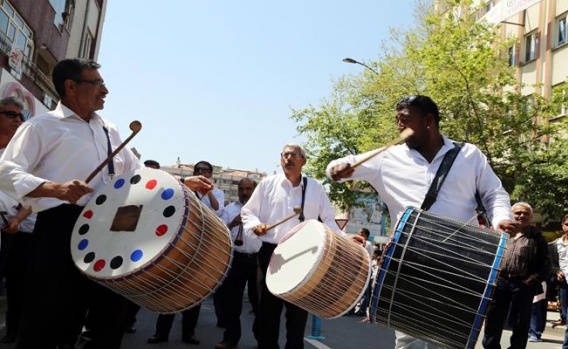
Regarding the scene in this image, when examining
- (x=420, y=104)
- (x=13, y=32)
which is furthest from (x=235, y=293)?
(x=13, y=32)

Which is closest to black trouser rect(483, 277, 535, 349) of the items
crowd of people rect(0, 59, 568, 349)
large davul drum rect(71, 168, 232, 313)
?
crowd of people rect(0, 59, 568, 349)

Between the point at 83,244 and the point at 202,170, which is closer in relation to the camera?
the point at 83,244

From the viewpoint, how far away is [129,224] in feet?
10.2

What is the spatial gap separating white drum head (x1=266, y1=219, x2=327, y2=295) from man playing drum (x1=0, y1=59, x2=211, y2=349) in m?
1.12

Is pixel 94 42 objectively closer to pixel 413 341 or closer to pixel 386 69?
pixel 386 69

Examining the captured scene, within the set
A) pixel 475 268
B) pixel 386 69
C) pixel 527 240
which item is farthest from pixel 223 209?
pixel 386 69

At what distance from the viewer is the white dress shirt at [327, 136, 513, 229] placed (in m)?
3.49

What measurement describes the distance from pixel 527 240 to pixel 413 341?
3757 mm

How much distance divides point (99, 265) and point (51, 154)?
674 millimetres

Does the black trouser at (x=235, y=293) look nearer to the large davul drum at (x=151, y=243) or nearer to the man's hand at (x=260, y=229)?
the man's hand at (x=260, y=229)

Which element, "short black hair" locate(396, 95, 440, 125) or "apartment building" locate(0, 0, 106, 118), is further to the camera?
"apartment building" locate(0, 0, 106, 118)

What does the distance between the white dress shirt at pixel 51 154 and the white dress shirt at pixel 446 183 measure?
1.36m

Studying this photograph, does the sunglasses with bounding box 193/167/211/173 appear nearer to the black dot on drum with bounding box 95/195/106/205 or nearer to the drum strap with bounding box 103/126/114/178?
the drum strap with bounding box 103/126/114/178

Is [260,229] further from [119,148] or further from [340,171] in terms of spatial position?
[119,148]
